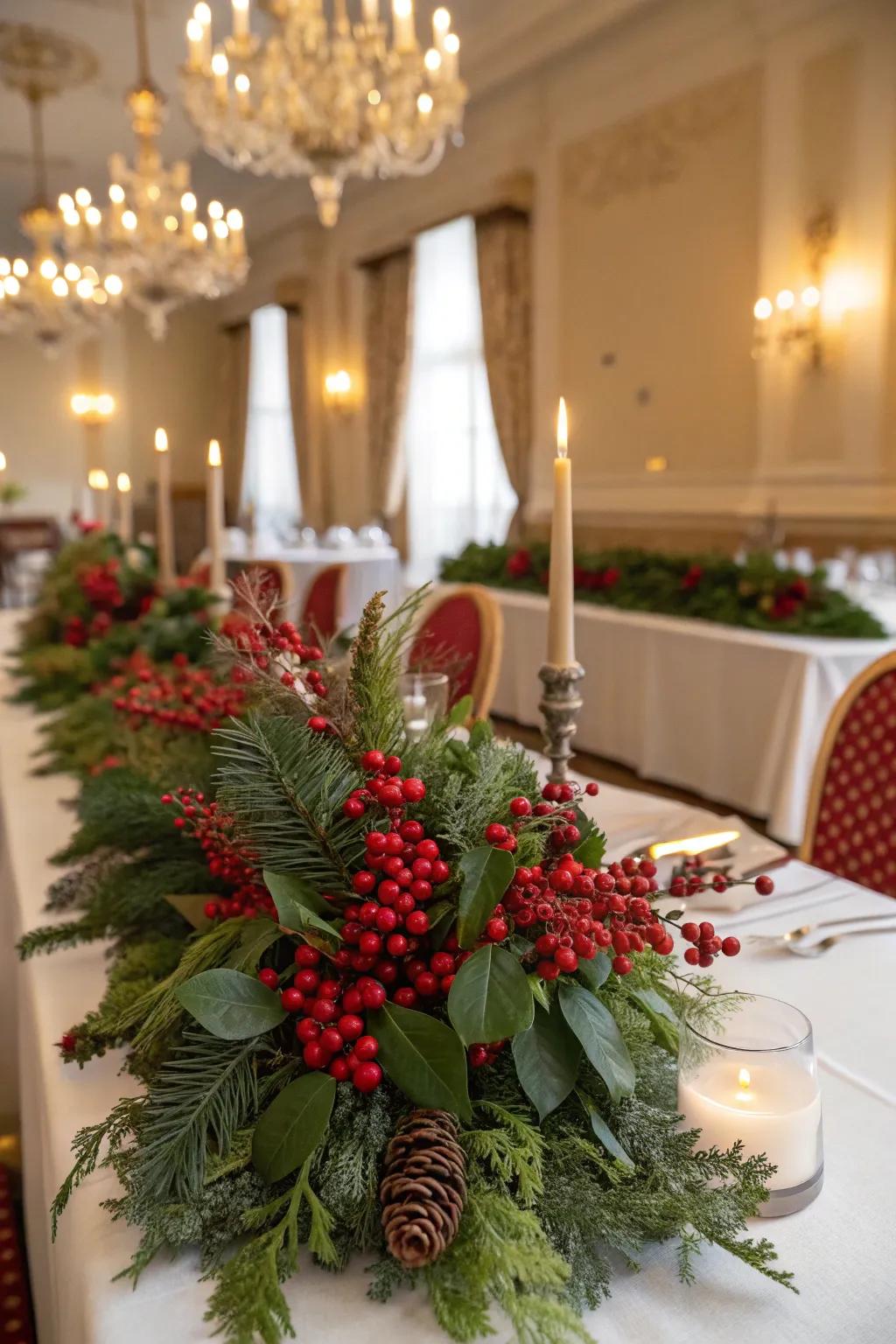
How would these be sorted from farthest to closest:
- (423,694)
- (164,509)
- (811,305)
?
(811,305)
(164,509)
(423,694)

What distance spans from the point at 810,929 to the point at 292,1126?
677 millimetres

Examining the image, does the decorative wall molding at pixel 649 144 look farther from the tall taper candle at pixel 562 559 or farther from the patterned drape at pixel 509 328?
the tall taper candle at pixel 562 559

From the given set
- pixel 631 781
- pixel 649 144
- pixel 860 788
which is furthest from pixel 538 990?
pixel 649 144

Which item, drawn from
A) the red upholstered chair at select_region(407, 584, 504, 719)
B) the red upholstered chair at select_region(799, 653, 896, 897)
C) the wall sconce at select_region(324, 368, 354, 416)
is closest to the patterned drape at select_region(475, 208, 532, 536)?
the wall sconce at select_region(324, 368, 354, 416)

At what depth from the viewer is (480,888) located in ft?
1.95

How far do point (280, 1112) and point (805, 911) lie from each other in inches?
29.7

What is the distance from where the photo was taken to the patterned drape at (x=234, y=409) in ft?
38.3

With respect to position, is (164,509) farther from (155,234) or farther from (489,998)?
(155,234)

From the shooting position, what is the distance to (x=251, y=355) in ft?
37.7

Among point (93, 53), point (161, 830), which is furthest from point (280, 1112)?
point (93, 53)

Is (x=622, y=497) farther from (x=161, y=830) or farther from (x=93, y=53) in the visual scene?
(x=161, y=830)

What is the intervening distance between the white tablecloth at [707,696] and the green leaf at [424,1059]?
245cm

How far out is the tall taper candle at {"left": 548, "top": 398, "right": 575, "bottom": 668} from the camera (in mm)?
936

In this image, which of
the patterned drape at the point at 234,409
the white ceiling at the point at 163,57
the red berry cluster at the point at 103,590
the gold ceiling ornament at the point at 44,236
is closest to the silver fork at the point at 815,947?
the red berry cluster at the point at 103,590
